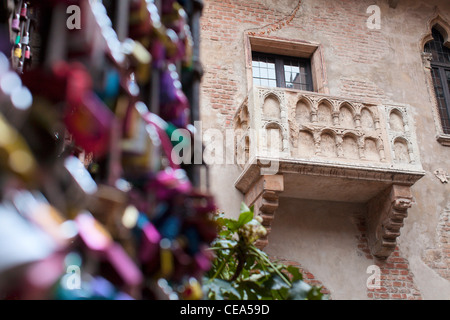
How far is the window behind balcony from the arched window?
243 centimetres

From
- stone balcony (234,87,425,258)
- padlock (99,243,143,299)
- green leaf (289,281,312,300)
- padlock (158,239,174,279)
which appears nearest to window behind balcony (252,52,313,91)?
stone balcony (234,87,425,258)

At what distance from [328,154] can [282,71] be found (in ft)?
7.88

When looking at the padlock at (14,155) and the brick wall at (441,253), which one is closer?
the padlock at (14,155)

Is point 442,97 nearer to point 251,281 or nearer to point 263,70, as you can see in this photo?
point 263,70

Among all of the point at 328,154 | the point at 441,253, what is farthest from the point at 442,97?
the point at 328,154

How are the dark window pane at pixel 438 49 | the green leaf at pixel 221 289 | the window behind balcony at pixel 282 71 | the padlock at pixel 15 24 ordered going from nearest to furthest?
the green leaf at pixel 221 289 → the padlock at pixel 15 24 → the window behind balcony at pixel 282 71 → the dark window pane at pixel 438 49

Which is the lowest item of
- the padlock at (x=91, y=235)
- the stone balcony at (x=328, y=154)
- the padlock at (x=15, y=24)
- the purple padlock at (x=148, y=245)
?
the padlock at (x=91, y=235)

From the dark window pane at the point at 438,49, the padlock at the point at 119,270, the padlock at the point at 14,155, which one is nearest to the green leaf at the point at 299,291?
the padlock at the point at 119,270

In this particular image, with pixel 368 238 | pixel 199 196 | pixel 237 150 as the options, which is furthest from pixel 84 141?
pixel 368 238

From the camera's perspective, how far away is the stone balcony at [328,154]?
6.55 m

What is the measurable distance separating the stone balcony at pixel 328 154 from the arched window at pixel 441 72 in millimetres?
1883

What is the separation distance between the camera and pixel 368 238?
7.42m

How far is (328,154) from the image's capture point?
6.79 metres

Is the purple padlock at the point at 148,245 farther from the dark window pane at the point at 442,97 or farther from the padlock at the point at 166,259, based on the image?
the dark window pane at the point at 442,97
